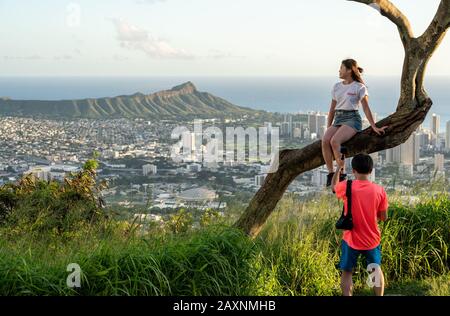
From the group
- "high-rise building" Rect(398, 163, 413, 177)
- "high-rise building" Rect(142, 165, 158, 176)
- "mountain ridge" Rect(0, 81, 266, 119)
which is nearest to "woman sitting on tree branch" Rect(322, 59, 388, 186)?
"high-rise building" Rect(398, 163, 413, 177)

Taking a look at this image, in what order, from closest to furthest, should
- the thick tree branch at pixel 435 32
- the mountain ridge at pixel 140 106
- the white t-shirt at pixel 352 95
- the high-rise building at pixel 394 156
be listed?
1. the white t-shirt at pixel 352 95
2. the thick tree branch at pixel 435 32
3. the high-rise building at pixel 394 156
4. the mountain ridge at pixel 140 106

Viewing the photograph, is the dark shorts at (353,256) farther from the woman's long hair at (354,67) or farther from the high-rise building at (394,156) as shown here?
the high-rise building at (394,156)

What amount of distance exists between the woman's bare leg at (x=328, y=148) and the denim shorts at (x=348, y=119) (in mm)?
67

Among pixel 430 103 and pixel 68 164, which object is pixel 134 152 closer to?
pixel 68 164

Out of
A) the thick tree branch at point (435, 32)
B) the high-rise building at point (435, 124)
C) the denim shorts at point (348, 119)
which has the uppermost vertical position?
the thick tree branch at point (435, 32)

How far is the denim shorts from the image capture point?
19.4 ft

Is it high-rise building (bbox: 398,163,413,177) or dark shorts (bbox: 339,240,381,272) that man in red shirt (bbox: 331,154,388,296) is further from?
high-rise building (bbox: 398,163,413,177)

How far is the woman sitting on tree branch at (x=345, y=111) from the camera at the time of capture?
5.81 metres

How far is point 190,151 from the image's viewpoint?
508 inches

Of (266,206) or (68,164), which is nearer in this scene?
(266,206)

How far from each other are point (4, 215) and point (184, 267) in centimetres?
467

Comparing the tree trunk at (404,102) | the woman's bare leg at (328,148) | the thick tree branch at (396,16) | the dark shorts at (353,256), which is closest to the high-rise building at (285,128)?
the tree trunk at (404,102)

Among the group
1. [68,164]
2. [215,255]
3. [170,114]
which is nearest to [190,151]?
[68,164]

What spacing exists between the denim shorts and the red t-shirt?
1098 millimetres
